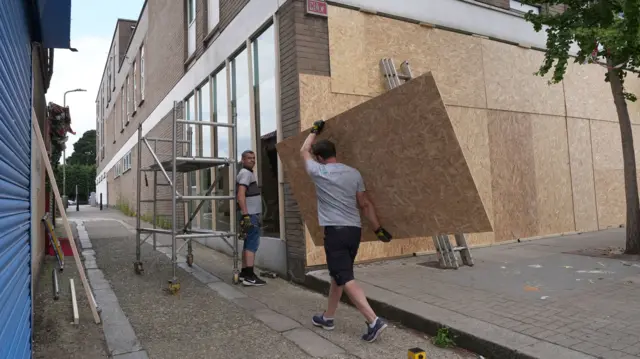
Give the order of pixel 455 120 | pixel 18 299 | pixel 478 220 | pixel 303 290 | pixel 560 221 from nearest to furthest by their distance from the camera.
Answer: pixel 18 299 → pixel 478 220 → pixel 303 290 → pixel 455 120 → pixel 560 221

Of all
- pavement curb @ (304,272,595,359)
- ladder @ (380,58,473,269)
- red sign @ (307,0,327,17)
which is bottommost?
pavement curb @ (304,272,595,359)

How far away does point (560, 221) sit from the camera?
29.3 ft

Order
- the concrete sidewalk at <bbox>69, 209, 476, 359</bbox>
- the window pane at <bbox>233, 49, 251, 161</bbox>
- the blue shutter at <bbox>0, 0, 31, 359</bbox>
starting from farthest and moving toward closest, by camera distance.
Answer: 1. the window pane at <bbox>233, 49, 251, 161</bbox>
2. the concrete sidewalk at <bbox>69, 209, 476, 359</bbox>
3. the blue shutter at <bbox>0, 0, 31, 359</bbox>

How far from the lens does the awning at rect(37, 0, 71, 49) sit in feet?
13.0

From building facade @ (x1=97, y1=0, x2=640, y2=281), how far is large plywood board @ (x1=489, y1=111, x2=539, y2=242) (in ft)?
0.10

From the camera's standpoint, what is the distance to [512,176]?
26.9 ft

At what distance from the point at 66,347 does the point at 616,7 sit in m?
7.56

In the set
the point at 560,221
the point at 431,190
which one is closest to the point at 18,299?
the point at 431,190

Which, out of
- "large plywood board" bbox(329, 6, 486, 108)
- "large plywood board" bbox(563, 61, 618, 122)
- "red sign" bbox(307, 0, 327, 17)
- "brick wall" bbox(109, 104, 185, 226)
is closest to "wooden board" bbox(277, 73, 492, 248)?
"large plywood board" bbox(329, 6, 486, 108)

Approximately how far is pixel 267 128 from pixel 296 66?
4.73ft

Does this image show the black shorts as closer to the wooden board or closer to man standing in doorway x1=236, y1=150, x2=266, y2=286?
the wooden board

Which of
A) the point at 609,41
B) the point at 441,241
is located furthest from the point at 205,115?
the point at 609,41

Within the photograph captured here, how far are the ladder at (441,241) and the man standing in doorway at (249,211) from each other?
247 cm

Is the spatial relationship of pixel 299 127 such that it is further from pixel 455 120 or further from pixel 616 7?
pixel 616 7
